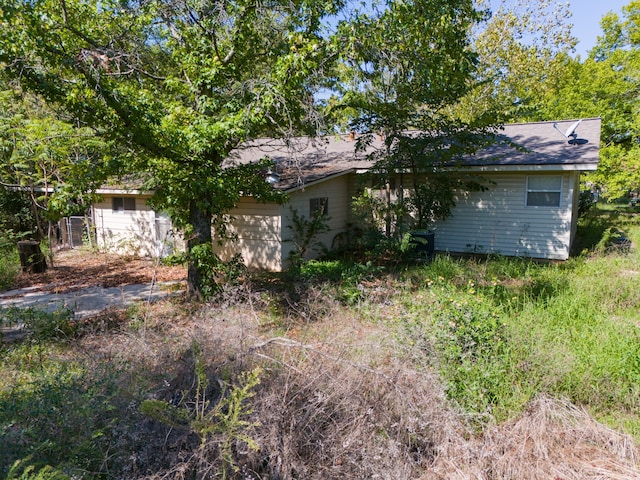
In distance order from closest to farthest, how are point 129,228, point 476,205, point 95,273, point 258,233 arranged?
point 258,233 < point 95,273 < point 476,205 < point 129,228

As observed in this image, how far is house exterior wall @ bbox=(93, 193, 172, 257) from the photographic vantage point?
13.2m

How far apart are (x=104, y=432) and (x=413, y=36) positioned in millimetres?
7325

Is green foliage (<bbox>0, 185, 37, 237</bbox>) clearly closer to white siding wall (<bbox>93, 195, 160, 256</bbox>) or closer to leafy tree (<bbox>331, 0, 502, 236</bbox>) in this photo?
white siding wall (<bbox>93, 195, 160, 256</bbox>)

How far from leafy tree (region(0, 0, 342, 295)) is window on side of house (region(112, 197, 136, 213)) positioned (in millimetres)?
5944

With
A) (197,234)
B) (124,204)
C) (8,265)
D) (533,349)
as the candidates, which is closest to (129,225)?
(124,204)

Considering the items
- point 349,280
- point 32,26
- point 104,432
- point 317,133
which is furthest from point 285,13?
point 104,432

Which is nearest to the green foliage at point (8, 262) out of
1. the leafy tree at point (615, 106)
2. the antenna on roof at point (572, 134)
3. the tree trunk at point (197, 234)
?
the tree trunk at point (197, 234)

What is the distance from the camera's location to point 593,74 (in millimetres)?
18875

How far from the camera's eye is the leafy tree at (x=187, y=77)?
235 inches

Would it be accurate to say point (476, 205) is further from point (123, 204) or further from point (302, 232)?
point (123, 204)

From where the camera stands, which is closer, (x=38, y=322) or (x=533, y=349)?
(x=533, y=349)

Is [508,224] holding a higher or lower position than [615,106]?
lower

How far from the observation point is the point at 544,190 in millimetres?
11148

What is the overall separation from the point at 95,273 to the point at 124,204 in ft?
10.9
